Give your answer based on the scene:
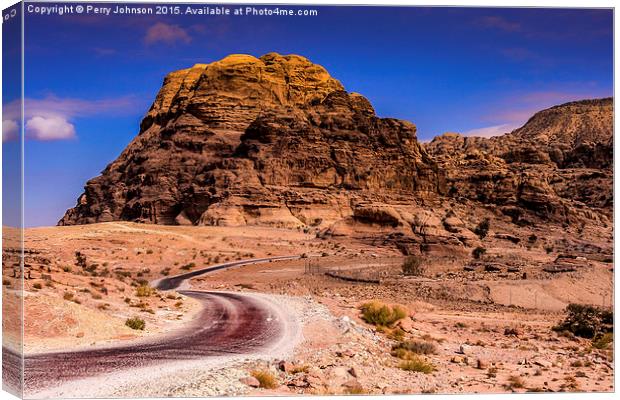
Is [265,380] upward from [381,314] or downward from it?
downward

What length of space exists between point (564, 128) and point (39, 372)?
144 metres

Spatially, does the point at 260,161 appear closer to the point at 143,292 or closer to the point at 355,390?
the point at 143,292

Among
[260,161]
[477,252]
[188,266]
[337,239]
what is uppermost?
[260,161]

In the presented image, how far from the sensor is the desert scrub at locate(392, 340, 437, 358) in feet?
48.4

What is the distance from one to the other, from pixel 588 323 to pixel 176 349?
11670mm

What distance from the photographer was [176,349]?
45.1 ft

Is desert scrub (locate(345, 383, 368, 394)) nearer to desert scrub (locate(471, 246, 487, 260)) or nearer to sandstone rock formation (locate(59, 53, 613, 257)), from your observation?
desert scrub (locate(471, 246, 487, 260))

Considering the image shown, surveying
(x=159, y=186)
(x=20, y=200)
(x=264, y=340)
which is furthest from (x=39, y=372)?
(x=159, y=186)

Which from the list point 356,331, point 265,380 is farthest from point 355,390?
point 356,331

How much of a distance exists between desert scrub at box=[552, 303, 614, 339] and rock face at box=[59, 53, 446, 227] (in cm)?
5761

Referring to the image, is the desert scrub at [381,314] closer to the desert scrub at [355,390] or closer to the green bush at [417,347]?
the green bush at [417,347]

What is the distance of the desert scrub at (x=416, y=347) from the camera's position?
14.7m

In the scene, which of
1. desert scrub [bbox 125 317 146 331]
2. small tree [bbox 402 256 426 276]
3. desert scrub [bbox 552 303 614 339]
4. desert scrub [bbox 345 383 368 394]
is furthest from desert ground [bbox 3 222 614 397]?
desert scrub [bbox 552 303 614 339]

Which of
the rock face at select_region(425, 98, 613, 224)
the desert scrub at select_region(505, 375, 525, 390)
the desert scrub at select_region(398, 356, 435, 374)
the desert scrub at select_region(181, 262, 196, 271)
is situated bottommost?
the desert scrub at select_region(505, 375, 525, 390)
